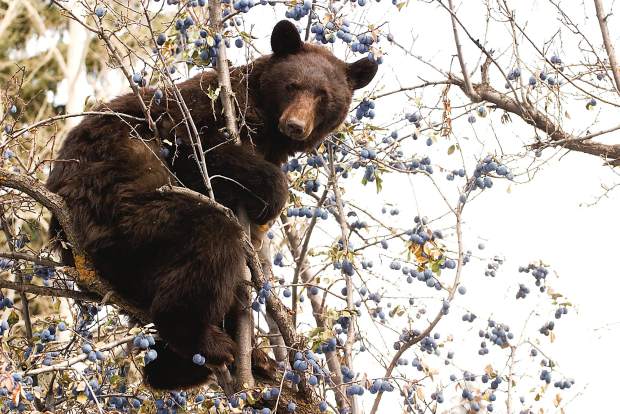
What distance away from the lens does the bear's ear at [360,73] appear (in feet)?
20.4

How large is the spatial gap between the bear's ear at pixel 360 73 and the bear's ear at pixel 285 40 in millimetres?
427

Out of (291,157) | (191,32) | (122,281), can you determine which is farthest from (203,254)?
(291,157)

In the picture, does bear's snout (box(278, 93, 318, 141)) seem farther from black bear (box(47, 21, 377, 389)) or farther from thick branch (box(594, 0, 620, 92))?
thick branch (box(594, 0, 620, 92))

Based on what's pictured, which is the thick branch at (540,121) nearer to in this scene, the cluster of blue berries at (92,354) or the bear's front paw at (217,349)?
the bear's front paw at (217,349)

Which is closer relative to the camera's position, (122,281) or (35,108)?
(122,281)

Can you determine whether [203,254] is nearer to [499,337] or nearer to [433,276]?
[433,276]

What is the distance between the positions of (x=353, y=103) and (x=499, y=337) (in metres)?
1.95

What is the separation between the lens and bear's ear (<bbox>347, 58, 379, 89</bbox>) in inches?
245

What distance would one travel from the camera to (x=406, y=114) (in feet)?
18.3

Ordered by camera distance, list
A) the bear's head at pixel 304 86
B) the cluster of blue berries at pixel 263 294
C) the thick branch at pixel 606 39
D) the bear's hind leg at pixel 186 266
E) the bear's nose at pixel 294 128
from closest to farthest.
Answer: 1. the cluster of blue berries at pixel 263 294
2. the bear's hind leg at pixel 186 266
3. the thick branch at pixel 606 39
4. the bear's nose at pixel 294 128
5. the bear's head at pixel 304 86

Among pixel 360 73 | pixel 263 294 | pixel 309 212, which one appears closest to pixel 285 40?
pixel 360 73

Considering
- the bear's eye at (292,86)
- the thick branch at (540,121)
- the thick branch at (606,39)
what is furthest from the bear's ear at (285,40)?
the thick branch at (606,39)

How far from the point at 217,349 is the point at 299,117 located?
164 cm

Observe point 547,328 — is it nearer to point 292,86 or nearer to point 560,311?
point 560,311
